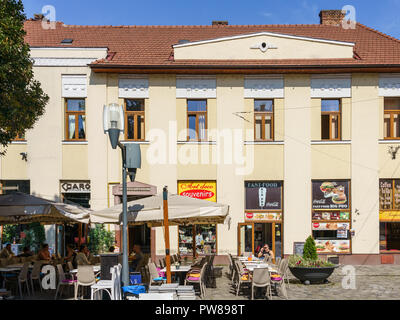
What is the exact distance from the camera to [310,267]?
12445 millimetres

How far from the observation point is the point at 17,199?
11.0 m

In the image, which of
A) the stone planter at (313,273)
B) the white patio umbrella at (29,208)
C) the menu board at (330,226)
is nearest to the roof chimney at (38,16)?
the white patio umbrella at (29,208)

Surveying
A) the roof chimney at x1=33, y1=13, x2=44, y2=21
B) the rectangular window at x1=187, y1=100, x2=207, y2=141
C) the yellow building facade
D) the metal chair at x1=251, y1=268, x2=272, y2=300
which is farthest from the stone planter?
the roof chimney at x1=33, y1=13, x2=44, y2=21

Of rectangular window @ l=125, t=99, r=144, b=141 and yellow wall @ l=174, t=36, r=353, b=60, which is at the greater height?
yellow wall @ l=174, t=36, r=353, b=60

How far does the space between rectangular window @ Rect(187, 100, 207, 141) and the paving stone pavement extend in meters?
5.80

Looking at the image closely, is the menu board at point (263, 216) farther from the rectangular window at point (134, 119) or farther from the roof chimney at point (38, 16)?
the roof chimney at point (38, 16)

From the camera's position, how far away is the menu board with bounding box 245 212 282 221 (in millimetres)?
17812

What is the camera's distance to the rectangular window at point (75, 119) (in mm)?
18000

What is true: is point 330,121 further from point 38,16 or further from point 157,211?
point 38,16

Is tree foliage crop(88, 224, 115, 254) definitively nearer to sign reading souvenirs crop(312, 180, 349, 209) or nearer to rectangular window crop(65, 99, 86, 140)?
rectangular window crop(65, 99, 86, 140)

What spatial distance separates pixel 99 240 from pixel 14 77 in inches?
336

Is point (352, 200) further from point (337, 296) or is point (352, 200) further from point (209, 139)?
point (337, 296)
